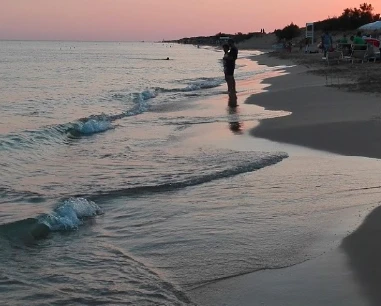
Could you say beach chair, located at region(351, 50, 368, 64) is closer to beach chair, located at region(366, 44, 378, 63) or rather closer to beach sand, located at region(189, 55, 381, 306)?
beach chair, located at region(366, 44, 378, 63)

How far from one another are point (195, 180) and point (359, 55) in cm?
2149

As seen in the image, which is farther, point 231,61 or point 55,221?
point 231,61

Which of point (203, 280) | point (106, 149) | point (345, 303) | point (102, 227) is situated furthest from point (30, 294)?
point (106, 149)

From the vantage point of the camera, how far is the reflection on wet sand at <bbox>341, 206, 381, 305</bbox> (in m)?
4.16

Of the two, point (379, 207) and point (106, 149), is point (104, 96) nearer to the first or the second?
point (106, 149)

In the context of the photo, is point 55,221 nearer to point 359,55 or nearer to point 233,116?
point 233,116

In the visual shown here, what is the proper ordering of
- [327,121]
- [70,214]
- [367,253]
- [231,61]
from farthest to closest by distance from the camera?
1. [231,61]
2. [327,121]
3. [70,214]
4. [367,253]

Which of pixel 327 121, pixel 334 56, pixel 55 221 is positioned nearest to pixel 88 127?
pixel 327 121

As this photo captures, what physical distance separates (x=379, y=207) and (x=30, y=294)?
11.7 ft

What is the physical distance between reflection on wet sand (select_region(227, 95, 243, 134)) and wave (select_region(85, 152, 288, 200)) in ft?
10.9

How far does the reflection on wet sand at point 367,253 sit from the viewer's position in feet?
13.6

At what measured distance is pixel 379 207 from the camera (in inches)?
237

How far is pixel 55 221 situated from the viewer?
20.0 feet

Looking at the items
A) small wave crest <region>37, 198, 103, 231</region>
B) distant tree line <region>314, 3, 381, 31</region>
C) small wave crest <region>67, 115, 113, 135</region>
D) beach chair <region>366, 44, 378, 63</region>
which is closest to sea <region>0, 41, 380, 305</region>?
small wave crest <region>37, 198, 103, 231</region>
